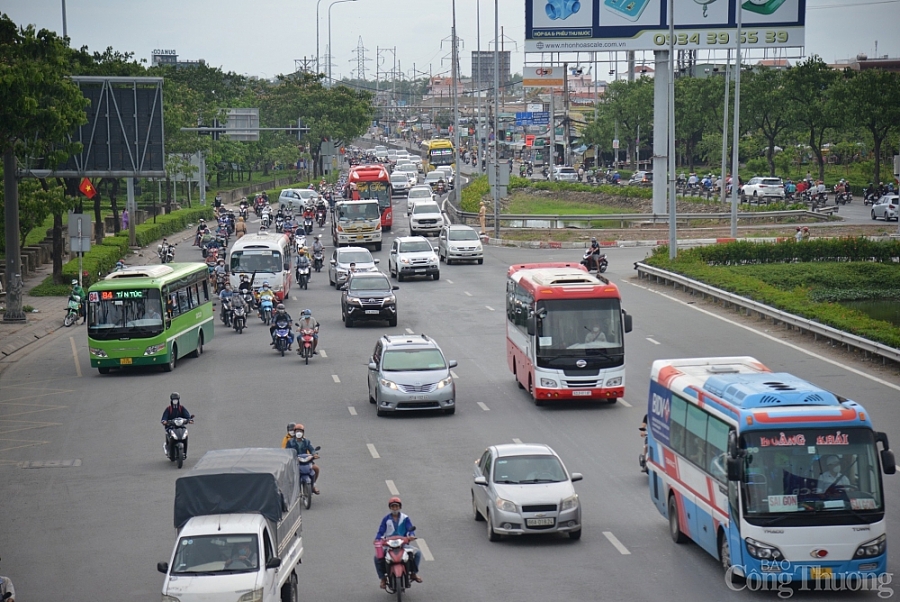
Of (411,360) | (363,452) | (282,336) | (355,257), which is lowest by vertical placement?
(363,452)

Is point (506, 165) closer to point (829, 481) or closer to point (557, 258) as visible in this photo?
point (557, 258)

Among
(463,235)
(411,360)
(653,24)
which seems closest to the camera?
(411,360)

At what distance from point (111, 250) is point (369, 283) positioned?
1977 cm

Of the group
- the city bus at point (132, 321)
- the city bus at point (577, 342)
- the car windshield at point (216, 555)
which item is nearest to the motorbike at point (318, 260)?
the city bus at point (132, 321)

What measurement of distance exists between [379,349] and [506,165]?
35.8 metres

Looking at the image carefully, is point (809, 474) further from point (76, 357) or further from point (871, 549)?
point (76, 357)

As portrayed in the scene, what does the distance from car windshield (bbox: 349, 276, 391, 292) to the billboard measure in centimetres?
3192

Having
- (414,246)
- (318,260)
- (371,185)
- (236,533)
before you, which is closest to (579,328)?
(236,533)

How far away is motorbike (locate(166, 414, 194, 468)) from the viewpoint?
2253cm

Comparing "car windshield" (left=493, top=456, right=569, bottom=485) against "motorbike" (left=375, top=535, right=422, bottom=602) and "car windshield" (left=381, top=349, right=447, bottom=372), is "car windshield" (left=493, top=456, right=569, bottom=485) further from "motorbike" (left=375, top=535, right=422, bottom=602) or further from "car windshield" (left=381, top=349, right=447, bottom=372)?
"car windshield" (left=381, top=349, right=447, bottom=372)

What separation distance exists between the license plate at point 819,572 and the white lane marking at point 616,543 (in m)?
3.05

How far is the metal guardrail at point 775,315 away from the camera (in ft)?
101

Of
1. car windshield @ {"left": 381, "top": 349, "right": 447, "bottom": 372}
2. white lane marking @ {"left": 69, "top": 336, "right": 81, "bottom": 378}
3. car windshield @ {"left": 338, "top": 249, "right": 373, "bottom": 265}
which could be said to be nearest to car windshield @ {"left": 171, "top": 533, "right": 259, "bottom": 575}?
car windshield @ {"left": 381, "top": 349, "right": 447, "bottom": 372}

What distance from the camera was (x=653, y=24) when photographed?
6575 cm
